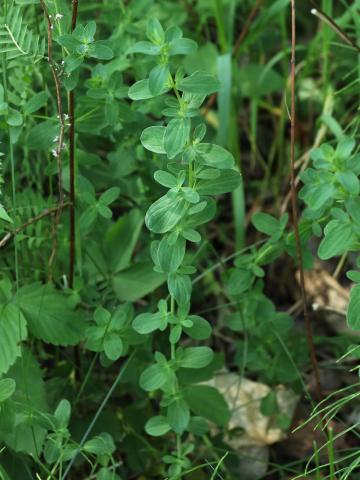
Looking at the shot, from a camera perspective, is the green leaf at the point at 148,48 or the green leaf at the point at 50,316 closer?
the green leaf at the point at 148,48

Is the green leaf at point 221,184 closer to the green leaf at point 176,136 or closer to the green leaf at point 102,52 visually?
the green leaf at point 176,136

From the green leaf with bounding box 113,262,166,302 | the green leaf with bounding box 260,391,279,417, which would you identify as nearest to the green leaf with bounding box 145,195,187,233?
the green leaf with bounding box 113,262,166,302

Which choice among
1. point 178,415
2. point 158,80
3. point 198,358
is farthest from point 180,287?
point 158,80

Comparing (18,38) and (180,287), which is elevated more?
(18,38)

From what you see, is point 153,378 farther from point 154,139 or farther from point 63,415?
point 154,139

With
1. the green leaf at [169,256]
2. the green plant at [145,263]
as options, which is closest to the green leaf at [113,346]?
the green plant at [145,263]
